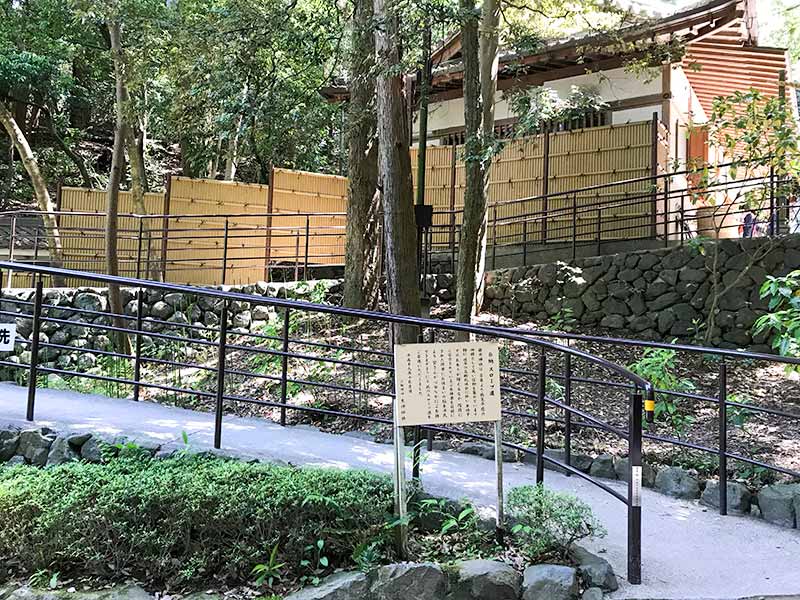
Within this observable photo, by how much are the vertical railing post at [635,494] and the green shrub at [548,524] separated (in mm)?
302

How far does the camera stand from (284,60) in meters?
9.12

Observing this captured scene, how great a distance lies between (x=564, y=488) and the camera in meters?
4.95

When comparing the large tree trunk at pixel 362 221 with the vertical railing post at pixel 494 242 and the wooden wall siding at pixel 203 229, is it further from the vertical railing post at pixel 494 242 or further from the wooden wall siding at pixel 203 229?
the vertical railing post at pixel 494 242

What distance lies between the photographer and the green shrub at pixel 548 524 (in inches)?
145

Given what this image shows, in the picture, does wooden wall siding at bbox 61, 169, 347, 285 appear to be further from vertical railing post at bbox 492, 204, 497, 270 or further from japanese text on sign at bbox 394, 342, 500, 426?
japanese text on sign at bbox 394, 342, 500, 426

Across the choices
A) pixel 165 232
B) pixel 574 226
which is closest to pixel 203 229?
pixel 165 232

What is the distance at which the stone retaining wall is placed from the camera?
9734 millimetres

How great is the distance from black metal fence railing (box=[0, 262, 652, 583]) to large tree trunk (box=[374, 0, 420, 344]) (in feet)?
1.07

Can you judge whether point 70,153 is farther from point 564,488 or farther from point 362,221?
point 564,488

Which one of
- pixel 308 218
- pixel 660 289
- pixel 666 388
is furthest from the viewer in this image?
pixel 308 218

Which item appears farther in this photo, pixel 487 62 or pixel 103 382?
pixel 103 382

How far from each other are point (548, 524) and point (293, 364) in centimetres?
649

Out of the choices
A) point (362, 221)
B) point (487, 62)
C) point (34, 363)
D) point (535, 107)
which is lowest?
point (34, 363)

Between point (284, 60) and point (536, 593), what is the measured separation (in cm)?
769
